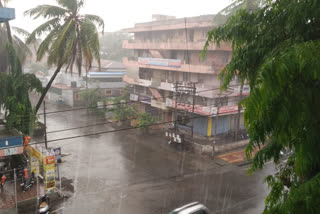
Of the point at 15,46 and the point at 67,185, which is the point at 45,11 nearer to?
the point at 15,46

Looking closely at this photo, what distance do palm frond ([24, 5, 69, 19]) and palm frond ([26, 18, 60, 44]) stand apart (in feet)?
1.03

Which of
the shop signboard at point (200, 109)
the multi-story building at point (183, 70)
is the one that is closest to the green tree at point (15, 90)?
the multi-story building at point (183, 70)

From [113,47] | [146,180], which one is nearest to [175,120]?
[146,180]

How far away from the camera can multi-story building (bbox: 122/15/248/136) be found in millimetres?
20938

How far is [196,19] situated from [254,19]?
61.4ft

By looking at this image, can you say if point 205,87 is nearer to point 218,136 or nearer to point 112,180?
point 218,136

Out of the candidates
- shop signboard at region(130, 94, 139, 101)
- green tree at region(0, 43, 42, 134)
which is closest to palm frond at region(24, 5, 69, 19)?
green tree at region(0, 43, 42, 134)

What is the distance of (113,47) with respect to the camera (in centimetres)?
4831

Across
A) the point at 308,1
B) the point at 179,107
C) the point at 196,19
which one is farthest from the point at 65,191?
the point at 196,19

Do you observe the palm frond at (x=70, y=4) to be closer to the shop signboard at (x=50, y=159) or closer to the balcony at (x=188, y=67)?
the shop signboard at (x=50, y=159)

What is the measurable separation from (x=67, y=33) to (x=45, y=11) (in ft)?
4.69

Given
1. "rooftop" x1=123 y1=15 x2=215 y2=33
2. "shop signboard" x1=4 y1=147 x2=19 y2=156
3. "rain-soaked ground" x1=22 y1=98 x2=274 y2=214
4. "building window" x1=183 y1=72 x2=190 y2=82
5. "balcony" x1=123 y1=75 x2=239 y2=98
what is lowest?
"rain-soaked ground" x1=22 y1=98 x2=274 y2=214

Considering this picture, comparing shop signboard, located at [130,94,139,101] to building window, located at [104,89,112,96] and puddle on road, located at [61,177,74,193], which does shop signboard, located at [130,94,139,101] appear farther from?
puddle on road, located at [61,177,74,193]

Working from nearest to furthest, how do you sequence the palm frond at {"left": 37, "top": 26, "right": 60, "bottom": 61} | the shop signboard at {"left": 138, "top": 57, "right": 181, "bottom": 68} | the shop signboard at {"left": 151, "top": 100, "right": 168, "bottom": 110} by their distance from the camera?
the palm frond at {"left": 37, "top": 26, "right": 60, "bottom": 61} → the shop signboard at {"left": 138, "top": 57, "right": 181, "bottom": 68} → the shop signboard at {"left": 151, "top": 100, "right": 168, "bottom": 110}
